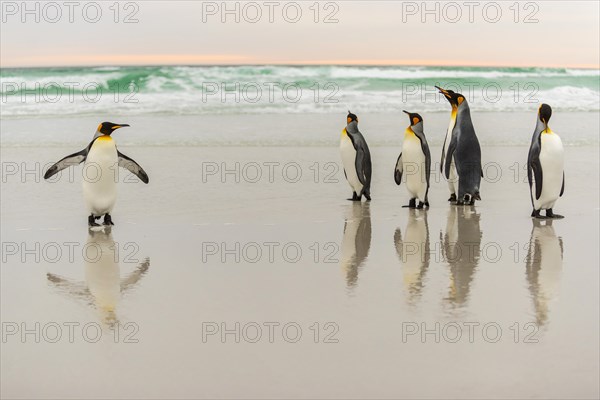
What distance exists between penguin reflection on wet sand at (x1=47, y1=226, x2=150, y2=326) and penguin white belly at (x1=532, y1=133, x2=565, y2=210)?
3103 millimetres

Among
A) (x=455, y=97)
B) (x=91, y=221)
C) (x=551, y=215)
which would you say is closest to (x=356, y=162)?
(x=455, y=97)

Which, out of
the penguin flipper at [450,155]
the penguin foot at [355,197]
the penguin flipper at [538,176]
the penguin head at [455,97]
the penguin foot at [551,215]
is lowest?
the penguin foot at [551,215]

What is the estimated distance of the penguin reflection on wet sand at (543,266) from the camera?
12.3 feet

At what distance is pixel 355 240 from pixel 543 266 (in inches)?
49.5

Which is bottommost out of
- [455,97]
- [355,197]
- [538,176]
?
[355,197]

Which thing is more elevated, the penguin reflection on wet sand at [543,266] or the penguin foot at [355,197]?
the penguin foot at [355,197]

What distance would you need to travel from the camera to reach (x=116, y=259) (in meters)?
4.75

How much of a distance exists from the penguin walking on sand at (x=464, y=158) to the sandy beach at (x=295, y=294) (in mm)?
160

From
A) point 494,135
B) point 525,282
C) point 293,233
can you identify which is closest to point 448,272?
point 525,282

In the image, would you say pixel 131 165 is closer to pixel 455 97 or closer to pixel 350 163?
pixel 350 163

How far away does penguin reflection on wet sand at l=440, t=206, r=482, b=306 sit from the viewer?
3.96 meters

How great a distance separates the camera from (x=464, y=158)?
6992 mm

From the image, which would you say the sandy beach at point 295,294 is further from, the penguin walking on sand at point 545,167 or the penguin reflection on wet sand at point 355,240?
the penguin walking on sand at point 545,167

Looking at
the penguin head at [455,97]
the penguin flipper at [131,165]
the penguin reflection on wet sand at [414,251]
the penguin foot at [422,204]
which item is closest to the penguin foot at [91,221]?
the penguin flipper at [131,165]
